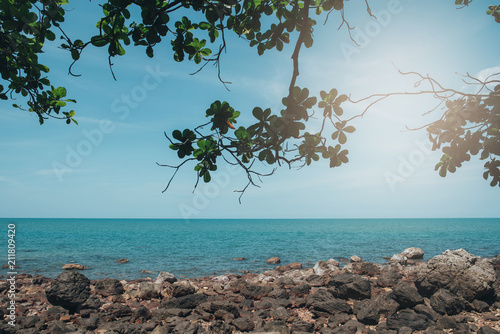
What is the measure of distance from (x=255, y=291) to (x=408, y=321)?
4525mm

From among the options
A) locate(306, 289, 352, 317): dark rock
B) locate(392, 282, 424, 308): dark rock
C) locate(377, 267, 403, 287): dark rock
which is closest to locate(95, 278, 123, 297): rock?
locate(306, 289, 352, 317): dark rock

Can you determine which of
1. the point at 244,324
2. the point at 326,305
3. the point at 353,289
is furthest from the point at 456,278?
the point at 244,324

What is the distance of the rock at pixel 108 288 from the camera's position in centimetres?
1016

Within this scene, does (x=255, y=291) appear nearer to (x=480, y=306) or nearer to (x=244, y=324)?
(x=244, y=324)

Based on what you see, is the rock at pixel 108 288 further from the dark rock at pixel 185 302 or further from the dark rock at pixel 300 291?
the dark rock at pixel 300 291

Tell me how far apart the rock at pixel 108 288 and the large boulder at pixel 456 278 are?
9.55 metres

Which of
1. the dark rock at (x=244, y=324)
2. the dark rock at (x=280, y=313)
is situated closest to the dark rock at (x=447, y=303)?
the dark rock at (x=280, y=313)

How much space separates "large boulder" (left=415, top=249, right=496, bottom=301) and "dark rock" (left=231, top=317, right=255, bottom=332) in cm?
502

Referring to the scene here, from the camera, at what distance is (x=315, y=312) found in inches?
310

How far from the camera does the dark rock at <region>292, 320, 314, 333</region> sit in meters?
6.80

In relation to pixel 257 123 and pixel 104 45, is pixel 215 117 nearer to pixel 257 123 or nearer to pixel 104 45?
pixel 257 123

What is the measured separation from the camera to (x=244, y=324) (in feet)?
23.2

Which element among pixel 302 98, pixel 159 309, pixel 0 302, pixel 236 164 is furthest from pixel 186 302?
pixel 302 98

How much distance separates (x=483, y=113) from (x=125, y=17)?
4900 mm
